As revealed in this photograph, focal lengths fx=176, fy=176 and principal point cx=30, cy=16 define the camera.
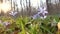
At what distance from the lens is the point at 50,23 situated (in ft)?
3.13

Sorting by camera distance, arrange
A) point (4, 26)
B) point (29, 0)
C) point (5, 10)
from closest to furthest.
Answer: point (4, 26)
point (29, 0)
point (5, 10)

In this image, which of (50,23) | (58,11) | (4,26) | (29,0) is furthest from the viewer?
(29,0)

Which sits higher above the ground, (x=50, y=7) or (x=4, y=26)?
(x=50, y=7)

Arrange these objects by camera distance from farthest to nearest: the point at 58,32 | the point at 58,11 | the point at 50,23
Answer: the point at 58,11
the point at 50,23
the point at 58,32

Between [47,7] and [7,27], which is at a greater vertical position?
[47,7]

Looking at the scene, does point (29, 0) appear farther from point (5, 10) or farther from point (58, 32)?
point (58, 32)

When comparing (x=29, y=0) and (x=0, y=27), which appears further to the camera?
(x=29, y=0)

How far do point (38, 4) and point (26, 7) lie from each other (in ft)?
0.38

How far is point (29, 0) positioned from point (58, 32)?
2.75 feet

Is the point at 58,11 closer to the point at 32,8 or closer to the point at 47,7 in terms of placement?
the point at 47,7

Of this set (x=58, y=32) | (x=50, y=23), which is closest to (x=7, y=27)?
(x=50, y=23)

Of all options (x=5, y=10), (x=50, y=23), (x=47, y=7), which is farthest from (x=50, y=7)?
(x=50, y=23)

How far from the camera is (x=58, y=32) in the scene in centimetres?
84

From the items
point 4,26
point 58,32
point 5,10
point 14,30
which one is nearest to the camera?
point 58,32
